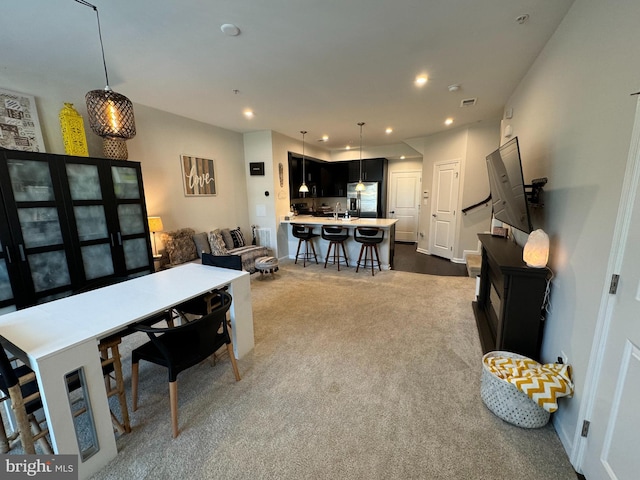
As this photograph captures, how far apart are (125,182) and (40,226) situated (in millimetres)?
945

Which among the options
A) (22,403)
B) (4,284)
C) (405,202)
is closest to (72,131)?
(4,284)

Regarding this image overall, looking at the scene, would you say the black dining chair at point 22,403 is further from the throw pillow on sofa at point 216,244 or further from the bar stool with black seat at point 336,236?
the bar stool with black seat at point 336,236

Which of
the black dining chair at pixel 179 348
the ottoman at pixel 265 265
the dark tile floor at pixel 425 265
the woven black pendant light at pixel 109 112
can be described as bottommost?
the dark tile floor at pixel 425 265

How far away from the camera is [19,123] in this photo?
8.68 ft

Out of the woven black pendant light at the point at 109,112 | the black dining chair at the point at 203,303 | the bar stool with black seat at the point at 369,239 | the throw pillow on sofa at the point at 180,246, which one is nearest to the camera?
the woven black pendant light at the point at 109,112

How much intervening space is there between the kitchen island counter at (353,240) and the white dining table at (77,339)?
3326 mm

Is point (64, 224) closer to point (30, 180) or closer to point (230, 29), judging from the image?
point (30, 180)

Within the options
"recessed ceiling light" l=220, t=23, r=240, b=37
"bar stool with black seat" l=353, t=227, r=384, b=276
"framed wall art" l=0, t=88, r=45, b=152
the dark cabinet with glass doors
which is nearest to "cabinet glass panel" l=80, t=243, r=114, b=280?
the dark cabinet with glass doors

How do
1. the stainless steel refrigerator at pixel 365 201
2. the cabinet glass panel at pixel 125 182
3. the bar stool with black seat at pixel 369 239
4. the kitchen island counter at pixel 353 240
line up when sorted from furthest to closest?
the stainless steel refrigerator at pixel 365 201
the kitchen island counter at pixel 353 240
the bar stool with black seat at pixel 369 239
the cabinet glass panel at pixel 125 182

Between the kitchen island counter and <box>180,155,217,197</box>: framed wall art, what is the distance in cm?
168

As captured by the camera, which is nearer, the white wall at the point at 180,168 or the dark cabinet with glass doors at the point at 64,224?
the dark cabinet with glass doors at the point at 64,224

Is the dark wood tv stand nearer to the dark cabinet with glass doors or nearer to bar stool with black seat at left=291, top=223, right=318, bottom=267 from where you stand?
bar stool with black seat at left=291, top=223, right=318, bottom=267

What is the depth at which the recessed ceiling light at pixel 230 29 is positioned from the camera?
6.49ft

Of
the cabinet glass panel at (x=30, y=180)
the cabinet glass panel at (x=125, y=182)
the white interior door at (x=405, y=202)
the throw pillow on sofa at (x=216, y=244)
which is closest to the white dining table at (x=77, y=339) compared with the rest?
the cabinet glass panel at (x=30, y=180)
